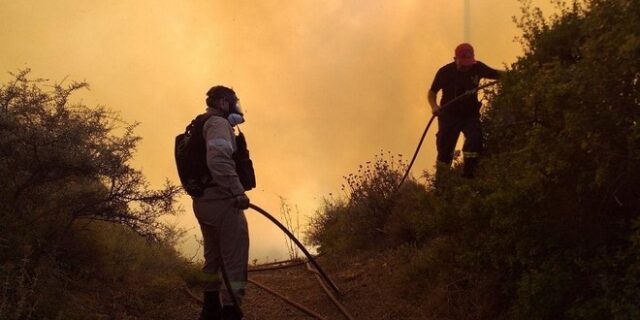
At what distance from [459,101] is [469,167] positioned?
108 centimetres

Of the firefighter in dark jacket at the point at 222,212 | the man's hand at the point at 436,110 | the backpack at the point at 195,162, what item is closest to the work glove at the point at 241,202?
the firefighter in dark jacket at the point at 222,212

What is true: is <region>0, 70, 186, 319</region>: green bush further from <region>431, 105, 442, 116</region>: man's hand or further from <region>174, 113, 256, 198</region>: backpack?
<region>431, 105, 442, 116</region>: man's hand

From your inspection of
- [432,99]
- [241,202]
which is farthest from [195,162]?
[432,99]

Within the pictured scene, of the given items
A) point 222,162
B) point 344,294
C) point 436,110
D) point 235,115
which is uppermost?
point 436,110

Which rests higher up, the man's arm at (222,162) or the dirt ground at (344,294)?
the man's arm at (222,162)

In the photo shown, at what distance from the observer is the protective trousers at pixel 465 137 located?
746 centimetres

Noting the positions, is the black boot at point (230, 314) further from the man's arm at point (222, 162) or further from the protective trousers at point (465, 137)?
the protective trousers at point (465, 137)

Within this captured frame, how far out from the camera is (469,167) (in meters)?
7.39

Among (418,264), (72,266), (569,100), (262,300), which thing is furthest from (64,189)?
(569,100)

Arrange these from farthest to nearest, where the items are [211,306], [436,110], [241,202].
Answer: [436,110], [211,306], [241,202]

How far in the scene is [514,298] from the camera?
534 centimetres

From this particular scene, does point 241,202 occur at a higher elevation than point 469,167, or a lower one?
lower

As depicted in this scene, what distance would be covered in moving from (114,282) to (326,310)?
2536 millimetres

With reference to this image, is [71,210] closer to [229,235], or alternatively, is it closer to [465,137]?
[229,235]
